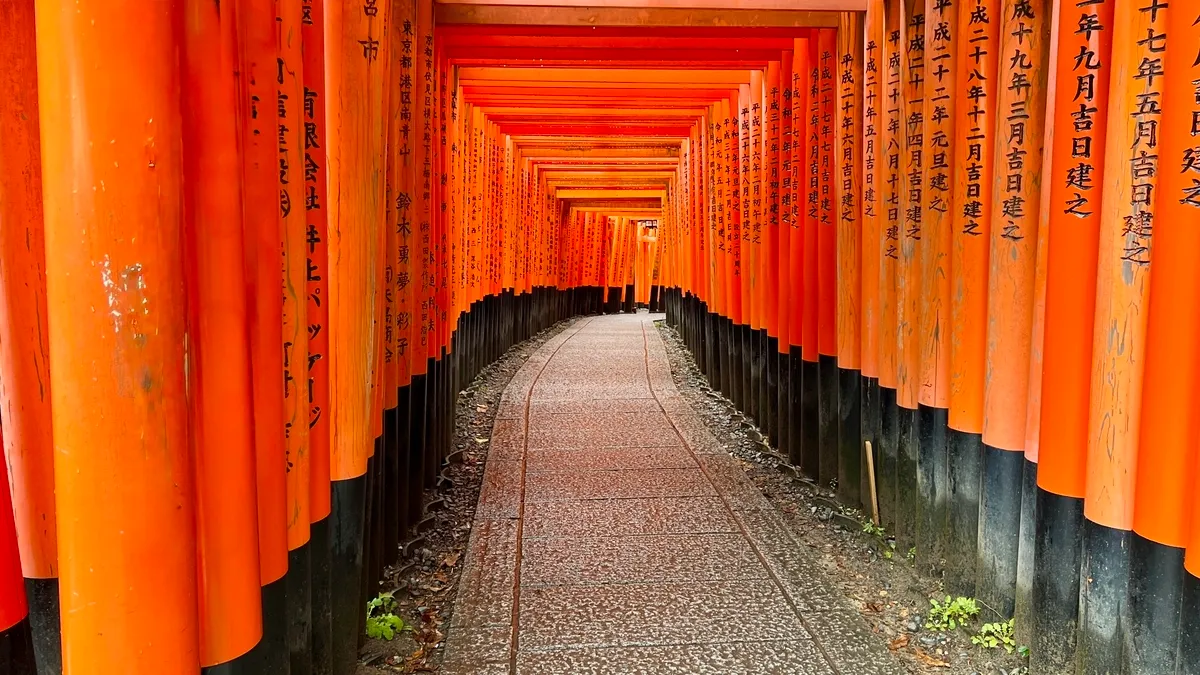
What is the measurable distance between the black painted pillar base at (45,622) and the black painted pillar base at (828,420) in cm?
479

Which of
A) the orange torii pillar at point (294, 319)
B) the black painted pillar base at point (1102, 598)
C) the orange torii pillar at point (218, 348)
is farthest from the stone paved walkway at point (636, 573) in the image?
the orange torii pillar at point (218, 348)

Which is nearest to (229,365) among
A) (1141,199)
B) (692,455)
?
(1141,199)

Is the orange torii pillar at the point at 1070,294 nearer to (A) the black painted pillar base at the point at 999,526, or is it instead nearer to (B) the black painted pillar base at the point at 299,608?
(A) the black painted pillar base at the point at 999,526

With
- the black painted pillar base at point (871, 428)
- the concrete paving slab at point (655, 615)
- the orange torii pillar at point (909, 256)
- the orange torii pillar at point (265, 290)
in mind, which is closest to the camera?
the orange torii pillar at point (265, 290)

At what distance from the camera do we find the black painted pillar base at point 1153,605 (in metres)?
2.28

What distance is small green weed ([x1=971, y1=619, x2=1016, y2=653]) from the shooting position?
10.8 feet

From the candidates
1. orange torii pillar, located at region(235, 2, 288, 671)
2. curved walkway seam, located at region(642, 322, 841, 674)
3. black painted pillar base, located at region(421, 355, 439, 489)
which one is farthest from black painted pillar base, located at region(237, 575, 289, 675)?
black painted pillar base, located at region(421, 355, 439, 489)

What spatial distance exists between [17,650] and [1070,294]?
3.10m

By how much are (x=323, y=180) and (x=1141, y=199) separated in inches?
104

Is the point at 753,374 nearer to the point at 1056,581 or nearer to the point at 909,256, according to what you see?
the point at 909,256

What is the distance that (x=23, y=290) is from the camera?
1.70 m

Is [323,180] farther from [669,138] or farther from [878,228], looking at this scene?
[669,138]

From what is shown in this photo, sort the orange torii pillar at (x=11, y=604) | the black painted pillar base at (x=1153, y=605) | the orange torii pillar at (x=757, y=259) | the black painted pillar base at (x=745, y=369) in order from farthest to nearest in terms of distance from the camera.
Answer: the black painted pillar base at (x=745, y=369) → the orange torii pillar at (x=757, y=259) → the black painted pillar base at (x=1153, y=605) → the orange torii pillar at (x=11, y=604)

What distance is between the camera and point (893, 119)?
14.7 feet
